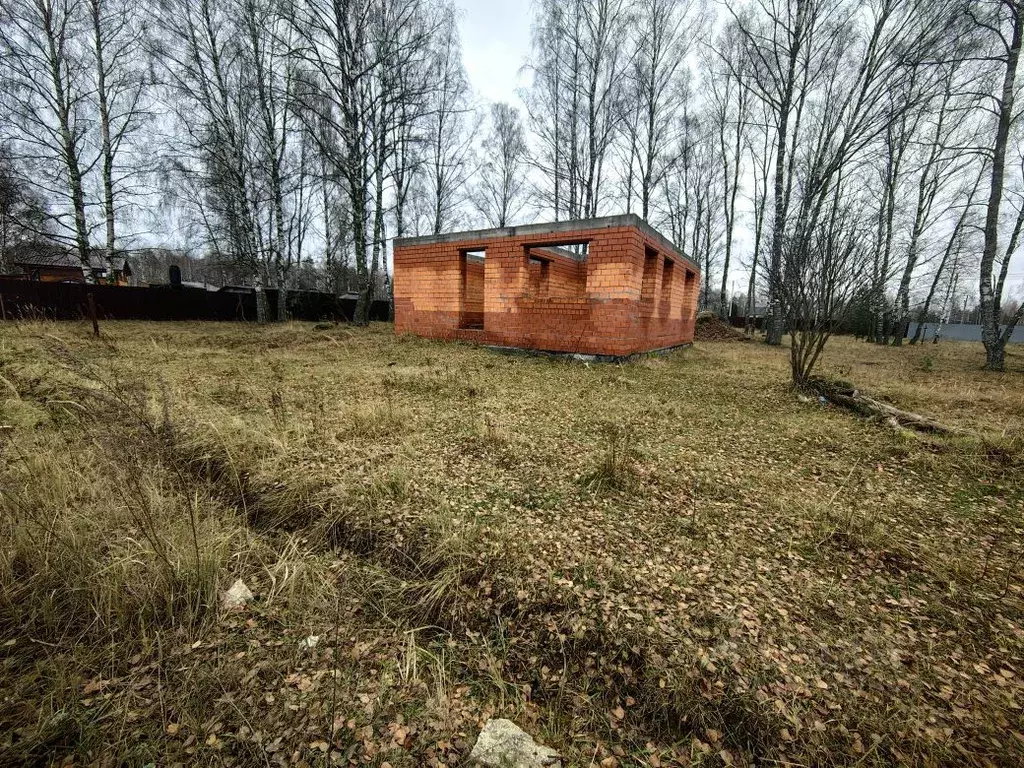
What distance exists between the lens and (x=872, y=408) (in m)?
4.66

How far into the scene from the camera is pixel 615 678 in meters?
1.45

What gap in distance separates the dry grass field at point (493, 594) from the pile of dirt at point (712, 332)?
1548 cm

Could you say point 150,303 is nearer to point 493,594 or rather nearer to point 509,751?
point 493,594

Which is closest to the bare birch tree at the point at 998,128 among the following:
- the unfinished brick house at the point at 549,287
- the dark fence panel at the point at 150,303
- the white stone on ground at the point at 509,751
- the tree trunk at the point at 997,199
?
the tree trunk at the point at 997,199

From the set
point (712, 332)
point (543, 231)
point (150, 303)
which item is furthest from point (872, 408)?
point (150, 303)

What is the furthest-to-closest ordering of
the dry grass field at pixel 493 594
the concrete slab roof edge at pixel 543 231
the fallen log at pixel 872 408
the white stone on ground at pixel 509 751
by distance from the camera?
the concrete slab roof edge at pixel 543 231 → the fallen log at pixel 872 408 → the dry grass field at pixel 493 594 → the white stone on ground at pixel 509 751

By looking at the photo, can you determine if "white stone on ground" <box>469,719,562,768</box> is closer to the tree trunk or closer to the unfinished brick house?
the unfinished brick house

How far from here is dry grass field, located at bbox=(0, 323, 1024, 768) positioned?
4.07 feet

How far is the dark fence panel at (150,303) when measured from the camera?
12820mm

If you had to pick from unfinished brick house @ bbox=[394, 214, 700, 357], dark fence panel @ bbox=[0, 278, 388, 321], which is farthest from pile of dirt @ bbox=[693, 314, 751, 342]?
dark fence panel @ bbox=[0, 278, 388, 321]

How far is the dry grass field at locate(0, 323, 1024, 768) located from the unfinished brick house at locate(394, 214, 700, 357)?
4670 mm

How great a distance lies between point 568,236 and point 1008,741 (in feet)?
26.2

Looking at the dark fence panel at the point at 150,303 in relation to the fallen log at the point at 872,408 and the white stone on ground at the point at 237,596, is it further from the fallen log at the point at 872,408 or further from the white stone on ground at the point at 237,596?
the fallen log at the point at 872,408

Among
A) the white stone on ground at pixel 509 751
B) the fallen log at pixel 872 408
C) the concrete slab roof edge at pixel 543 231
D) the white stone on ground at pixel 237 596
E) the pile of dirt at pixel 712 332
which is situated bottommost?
the white stone on ground at pixel 509 751
